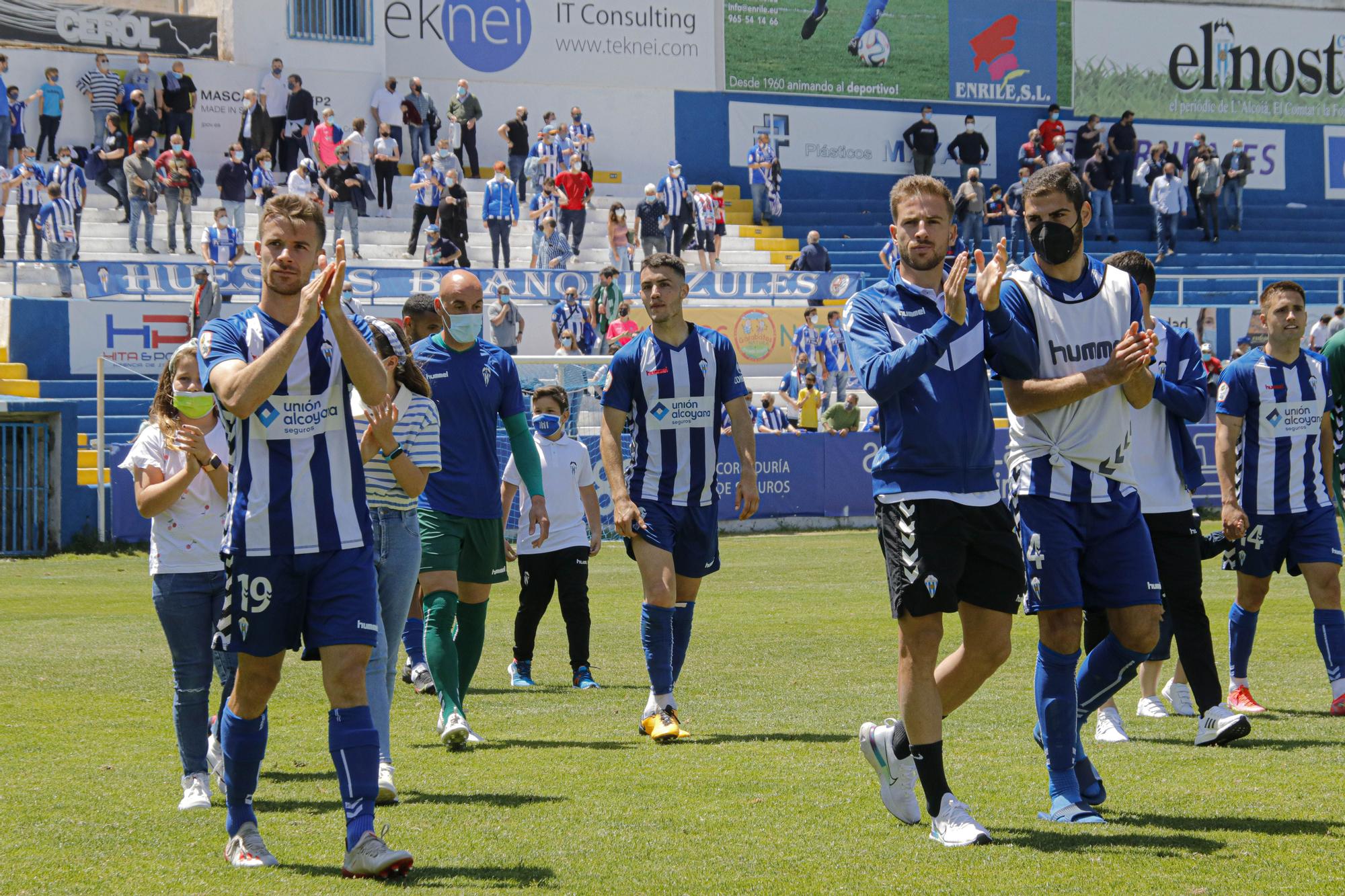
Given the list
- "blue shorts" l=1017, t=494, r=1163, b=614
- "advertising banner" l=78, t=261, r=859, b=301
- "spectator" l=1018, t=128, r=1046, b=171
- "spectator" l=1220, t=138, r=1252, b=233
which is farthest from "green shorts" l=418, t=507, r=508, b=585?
"spectator" l=1220, t=138, r=1252, b=233

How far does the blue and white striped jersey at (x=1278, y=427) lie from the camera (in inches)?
330

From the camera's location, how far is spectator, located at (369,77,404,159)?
31875 millimetres

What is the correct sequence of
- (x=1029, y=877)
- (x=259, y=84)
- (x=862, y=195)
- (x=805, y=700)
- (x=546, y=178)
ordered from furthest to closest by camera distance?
(x=862, y=195)
(x=259, y=84)
(x=546, y=178)
(x=805, y=700)
(x=1029, y=877)

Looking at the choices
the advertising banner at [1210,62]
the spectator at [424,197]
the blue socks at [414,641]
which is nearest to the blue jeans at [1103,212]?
the advertising banner at [1210,62]

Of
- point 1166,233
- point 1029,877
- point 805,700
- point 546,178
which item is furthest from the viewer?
point 1166,233

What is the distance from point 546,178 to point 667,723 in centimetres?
2365

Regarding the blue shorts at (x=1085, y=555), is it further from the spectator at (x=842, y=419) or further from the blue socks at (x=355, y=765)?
the spectator at (x=842, y=419)

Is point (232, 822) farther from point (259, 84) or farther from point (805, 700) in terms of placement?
point (259, 84)

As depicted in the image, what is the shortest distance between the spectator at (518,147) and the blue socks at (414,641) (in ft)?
72.2

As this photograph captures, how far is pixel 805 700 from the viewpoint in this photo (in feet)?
29.1

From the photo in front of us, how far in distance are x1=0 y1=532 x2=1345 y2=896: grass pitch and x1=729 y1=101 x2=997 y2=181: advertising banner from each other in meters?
28.0

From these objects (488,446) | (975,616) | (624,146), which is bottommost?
(975,616)

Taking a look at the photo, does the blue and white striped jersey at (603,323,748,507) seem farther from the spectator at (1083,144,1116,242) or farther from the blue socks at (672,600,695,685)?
the spectator at (1083,144,1116,242)

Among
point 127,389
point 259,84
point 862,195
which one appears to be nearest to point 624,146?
point 862,195
